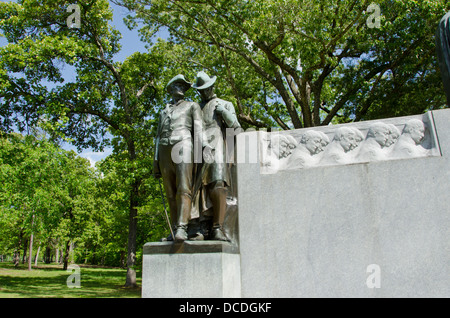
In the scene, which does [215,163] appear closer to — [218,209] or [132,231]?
[218,209]

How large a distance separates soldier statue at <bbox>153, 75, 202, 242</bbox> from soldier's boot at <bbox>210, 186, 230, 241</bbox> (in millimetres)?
351

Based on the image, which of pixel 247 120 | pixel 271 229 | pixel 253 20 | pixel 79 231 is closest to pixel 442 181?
pixel 271 229

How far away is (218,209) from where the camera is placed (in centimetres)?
500

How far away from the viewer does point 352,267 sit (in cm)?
461

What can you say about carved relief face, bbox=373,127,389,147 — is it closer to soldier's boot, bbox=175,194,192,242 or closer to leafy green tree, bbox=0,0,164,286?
soldier's boot, bbox=175,194,192,242

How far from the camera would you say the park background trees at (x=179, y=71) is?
14562 mm

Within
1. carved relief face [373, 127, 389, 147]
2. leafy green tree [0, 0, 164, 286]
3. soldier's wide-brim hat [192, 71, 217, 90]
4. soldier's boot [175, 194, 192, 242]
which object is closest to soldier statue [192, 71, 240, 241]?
soldier's wide-brim hat [192, 71, 217, 90]

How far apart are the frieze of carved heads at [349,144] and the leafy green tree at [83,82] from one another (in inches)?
550

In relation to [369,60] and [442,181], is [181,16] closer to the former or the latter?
[369,60]

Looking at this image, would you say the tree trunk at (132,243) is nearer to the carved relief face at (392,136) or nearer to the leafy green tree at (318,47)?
the leafy green tree at (318,47)

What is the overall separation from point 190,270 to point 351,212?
7.30ft

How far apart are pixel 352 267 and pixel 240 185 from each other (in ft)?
6.02

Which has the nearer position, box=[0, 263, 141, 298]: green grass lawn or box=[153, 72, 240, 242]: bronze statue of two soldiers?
box=[153, 72, 240, 242]: bronze statue of two soldiers

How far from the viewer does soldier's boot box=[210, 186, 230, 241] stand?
16.3 feet
